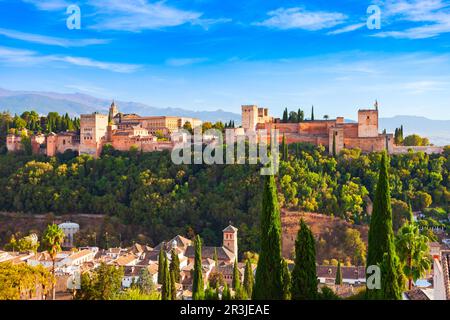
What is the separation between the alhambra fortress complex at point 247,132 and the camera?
167 ft

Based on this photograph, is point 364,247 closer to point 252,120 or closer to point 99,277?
point 252,120

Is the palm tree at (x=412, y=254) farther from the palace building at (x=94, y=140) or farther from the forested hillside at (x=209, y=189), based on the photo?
the palace building at (x=94, y=140)

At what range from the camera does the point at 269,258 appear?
1591cm

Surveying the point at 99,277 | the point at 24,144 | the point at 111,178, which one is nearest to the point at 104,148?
the point at 111,178

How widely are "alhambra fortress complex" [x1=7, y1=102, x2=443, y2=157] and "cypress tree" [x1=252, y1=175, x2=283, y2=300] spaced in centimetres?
3507

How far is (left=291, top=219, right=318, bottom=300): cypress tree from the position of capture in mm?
14773

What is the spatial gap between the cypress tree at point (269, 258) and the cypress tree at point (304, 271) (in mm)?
888

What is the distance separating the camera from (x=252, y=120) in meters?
55.2

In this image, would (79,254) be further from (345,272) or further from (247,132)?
(247,132)

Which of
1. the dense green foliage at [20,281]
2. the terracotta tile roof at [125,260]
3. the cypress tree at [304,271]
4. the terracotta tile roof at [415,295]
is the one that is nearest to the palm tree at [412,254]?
the terracotta tile roof at [415,295]

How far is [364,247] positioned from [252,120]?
1932 centimetres
